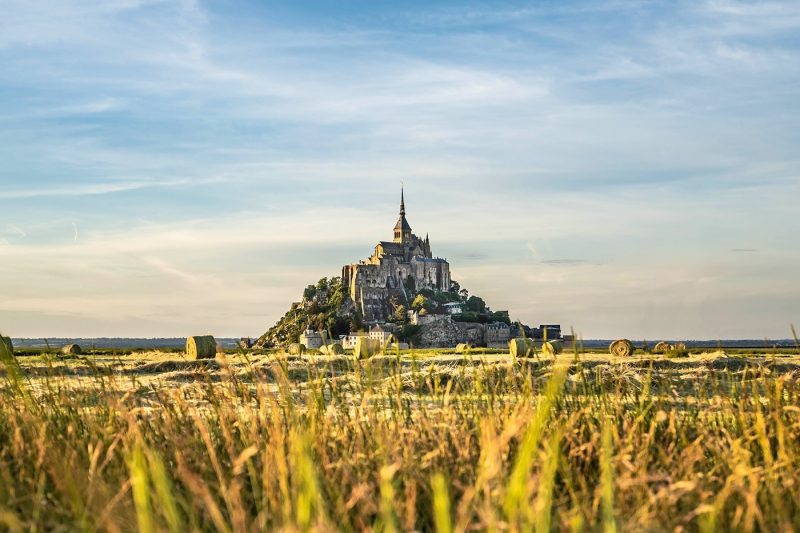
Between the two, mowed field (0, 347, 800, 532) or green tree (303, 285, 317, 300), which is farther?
green tree (303, 285, 317, 300)

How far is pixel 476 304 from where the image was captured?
142750mm

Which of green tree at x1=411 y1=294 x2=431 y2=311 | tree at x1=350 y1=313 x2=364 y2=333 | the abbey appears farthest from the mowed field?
green tree at x1=411 y1=294 x2=431 y2=311

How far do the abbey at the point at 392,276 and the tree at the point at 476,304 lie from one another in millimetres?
4670

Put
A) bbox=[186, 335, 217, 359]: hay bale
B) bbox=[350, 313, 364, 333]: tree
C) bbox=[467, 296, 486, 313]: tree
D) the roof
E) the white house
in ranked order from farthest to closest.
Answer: the roof → bbox=[467, 296, 486, 313]: tree → the white house → bbox=[350, 313, 364, 333]: tree → bbox=[186, 335, 217, 359]: hay bale

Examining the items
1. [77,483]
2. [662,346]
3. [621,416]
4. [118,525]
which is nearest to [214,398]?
[77,483]

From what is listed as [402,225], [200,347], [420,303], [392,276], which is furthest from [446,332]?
[200,347]

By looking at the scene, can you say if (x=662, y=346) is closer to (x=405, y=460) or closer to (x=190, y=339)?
(x=190, y=339)

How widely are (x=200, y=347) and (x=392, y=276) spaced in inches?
4376

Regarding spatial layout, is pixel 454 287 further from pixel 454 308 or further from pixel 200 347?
pixel 200 347

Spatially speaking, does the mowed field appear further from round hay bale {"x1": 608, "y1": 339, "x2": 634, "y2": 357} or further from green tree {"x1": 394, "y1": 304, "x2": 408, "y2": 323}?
green tree {"x1": 394, "y1": 304, "x2": 408, "y2": 323}

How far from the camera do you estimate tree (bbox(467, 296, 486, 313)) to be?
465 feet

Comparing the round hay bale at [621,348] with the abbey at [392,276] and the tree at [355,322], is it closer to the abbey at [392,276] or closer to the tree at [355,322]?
the tree at [355,322]

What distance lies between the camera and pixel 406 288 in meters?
141

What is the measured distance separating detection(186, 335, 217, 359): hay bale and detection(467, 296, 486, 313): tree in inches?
4423
